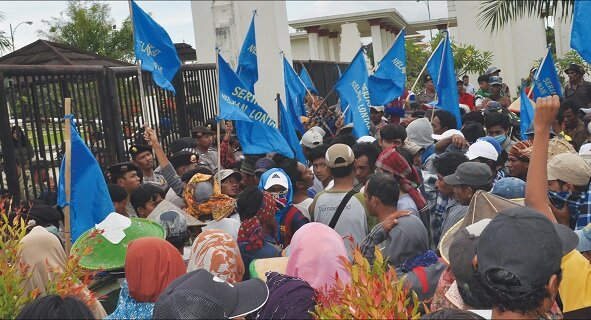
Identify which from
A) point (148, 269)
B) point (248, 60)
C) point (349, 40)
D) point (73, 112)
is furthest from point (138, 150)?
point (349, 40)

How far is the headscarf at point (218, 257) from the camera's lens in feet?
13.5

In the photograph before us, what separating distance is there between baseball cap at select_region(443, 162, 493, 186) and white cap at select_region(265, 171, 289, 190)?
1303 millimetres

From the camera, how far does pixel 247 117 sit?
316 inches

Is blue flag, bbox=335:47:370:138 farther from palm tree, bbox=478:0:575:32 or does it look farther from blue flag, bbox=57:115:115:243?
blue flag, bbox=57:115:115:243

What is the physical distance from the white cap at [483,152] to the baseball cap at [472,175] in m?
1.13

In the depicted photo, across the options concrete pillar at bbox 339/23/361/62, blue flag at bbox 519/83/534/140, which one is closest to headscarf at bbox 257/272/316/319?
blue flag at bbox 519/83/534/140

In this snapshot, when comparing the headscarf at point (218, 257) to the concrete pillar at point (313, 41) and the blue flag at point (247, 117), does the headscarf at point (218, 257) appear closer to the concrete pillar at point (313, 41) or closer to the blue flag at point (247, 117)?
the blue flag at point (247, 117)

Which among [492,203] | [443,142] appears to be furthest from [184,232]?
[443,142]

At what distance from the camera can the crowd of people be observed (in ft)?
8.65

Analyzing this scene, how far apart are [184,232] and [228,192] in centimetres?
212

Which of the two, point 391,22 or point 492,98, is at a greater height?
point 391,22

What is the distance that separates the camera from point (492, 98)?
14133mm

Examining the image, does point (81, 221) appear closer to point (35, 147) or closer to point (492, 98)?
point (35, 147)

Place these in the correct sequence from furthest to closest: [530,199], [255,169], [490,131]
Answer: [490,131]
[255,169]
[530,199]
